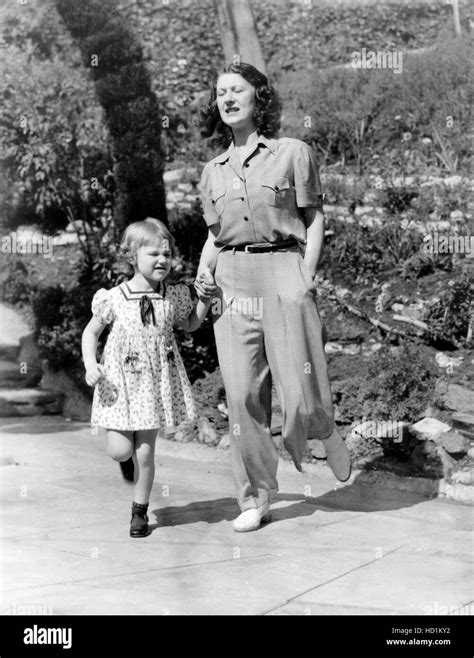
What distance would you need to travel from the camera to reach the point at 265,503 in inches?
194

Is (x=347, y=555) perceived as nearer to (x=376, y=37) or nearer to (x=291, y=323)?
(x=291, y=323)

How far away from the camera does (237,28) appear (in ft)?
31.7

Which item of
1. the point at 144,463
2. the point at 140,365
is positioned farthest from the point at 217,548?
the point at 140,365

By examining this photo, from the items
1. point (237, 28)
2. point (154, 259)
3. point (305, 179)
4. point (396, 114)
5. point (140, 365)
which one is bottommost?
point (140, 365)

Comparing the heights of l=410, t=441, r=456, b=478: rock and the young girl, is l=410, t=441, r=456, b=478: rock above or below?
below

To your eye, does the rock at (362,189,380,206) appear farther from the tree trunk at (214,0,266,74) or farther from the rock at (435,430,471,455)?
the rock at (435,430,471,455)

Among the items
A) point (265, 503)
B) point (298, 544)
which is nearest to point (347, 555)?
point (298, 544)

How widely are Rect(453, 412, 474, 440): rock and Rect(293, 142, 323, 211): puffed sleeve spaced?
5.79 ft

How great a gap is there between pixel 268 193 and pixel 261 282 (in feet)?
1.30

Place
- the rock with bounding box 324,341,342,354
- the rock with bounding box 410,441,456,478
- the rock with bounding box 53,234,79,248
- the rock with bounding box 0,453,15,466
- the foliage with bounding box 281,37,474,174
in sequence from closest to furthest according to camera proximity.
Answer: the rock with bounding box 410,441,456,478, the rock with bounding box 0,453,15,466, the rock with bounding box 324,341,342,354, the foliage with bounding box 281,37,474,174, the rock with bounding box 53,234,79,248

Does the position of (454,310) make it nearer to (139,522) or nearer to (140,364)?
(140,364)

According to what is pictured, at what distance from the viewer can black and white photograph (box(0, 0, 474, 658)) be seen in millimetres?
3939

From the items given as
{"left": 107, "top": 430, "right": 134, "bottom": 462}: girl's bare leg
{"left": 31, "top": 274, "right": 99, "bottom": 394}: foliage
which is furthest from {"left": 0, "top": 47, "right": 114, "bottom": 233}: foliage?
{"left": 107, "top": 430, "right": 134, "bottom": 462}: girl's bare leg
